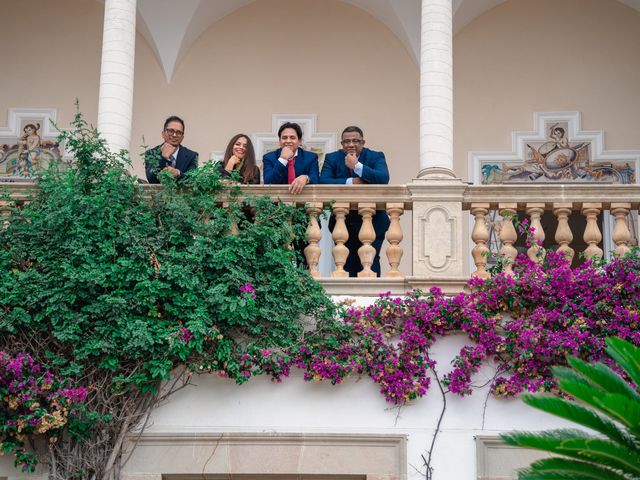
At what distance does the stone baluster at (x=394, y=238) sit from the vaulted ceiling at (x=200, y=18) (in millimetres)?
4569

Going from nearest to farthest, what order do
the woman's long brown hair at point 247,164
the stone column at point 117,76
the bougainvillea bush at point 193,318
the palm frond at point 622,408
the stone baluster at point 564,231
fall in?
the palm frond at point 622,408 < the bougainvillea bush at point 193,318 < the stone baluster at point 564,231 < the woman's long brown hair at point 247,164 < the stone column at point 117,76

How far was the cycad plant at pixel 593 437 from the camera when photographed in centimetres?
697

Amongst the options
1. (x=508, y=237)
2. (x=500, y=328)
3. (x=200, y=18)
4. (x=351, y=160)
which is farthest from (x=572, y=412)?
(x=200, y=18)

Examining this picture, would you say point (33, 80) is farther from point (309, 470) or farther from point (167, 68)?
point (309, 470)

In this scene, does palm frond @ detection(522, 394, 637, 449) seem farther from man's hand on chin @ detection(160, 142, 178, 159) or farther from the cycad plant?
man's hand on chin @ detection(160, 142, 178, 159)

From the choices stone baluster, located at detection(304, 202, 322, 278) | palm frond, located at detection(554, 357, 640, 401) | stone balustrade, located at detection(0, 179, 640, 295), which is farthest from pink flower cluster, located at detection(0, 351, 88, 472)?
palm frond, located at detection(554, 357, 640, 401)

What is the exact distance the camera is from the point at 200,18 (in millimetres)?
14523

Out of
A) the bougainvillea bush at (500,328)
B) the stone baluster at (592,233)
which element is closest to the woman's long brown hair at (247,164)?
the bougainvillea bush at (500,328)

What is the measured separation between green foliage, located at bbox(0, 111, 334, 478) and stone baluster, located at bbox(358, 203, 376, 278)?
1.76 feet

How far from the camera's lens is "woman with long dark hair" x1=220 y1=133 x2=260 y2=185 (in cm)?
1056

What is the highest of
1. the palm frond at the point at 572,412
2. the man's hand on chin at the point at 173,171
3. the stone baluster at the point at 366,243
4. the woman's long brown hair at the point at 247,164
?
the woman's long brown hair at the point at 247,164

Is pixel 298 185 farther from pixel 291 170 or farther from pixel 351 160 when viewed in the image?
pixel 351 160

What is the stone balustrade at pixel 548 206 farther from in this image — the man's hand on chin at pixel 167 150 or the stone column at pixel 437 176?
the man's hand on chin at pixel 167 150

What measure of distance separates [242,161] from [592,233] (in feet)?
9.88
